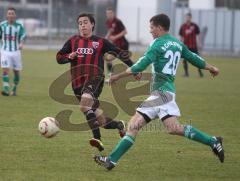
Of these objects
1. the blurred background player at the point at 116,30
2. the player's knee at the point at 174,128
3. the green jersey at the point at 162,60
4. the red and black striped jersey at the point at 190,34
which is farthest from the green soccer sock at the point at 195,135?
the red and black striped jersey at the point at 190,34

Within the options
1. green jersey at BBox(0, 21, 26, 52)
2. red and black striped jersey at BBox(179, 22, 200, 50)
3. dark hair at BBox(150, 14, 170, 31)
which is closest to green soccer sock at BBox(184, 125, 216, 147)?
dark hair at BBox(150, 14, 170, 31)

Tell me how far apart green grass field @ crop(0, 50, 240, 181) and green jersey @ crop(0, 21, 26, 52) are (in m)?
1.31

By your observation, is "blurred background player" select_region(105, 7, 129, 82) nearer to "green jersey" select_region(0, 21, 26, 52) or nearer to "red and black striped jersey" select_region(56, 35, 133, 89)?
"green jersey" select_region(0, 21, 26, 52)

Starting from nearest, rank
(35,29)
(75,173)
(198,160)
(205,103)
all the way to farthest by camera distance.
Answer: (75,173) → (198,160) → (205,103) → (35,29)

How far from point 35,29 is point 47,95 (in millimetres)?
29489

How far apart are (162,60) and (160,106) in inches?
22.7

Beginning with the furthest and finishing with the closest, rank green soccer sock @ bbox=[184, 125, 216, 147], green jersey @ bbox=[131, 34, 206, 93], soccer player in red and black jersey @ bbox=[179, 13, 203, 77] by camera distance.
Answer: soccer player in red and black jersey @ bbox=[179, 13, 203, 77]
green soccer sock @ bbox=[184, 125, 216, 147]
green jersey @ bbox=[131, 34, 206, 93]

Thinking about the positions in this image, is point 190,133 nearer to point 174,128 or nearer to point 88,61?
point 174,128

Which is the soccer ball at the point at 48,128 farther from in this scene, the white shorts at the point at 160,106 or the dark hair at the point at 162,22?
the dark hair at the point at 162,22

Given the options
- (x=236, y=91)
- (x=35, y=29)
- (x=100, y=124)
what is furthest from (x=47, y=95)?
(x=35, y=29)

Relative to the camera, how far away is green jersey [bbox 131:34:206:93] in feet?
28.5

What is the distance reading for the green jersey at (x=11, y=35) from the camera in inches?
714

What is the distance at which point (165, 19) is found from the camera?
891 cm

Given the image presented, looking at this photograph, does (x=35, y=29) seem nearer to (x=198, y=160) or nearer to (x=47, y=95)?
(x=47, y=95)
